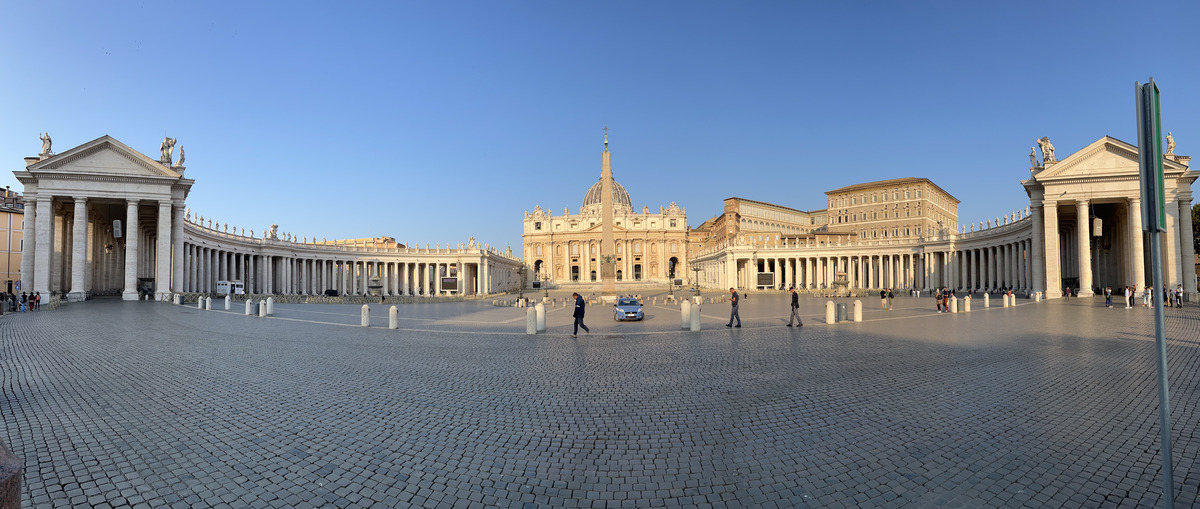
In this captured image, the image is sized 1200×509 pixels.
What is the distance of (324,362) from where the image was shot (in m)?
11.8

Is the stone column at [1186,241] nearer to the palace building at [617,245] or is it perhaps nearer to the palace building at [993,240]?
the palace building at [993,240]

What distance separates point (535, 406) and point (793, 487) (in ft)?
13.1

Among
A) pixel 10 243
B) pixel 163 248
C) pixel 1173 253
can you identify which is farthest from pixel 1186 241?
pixel 10 243

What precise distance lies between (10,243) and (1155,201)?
87754 mm

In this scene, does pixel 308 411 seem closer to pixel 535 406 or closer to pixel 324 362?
pixel 535 406

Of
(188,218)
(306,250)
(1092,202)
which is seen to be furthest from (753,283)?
(188,218)

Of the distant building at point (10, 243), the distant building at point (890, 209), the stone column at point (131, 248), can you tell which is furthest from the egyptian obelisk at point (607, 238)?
the distant building at point (10, 243)

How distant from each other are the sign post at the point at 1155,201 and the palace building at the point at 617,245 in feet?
384

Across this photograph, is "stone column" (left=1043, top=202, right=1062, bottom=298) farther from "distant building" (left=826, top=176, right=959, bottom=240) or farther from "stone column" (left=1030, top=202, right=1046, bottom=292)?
"distant building" (left=826, top=176, right=959, bottom=240)

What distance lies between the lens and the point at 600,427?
6758mm

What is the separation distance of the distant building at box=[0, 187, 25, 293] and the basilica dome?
311 feet

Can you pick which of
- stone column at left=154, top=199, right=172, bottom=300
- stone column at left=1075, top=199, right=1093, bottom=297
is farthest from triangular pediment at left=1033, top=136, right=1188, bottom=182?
stone column at left=154, top=199, right=172, bottom=300

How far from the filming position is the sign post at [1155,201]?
3.42 metres

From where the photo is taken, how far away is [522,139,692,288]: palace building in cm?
12375
